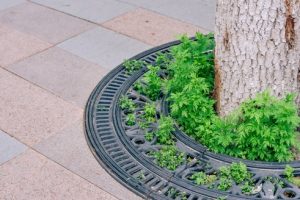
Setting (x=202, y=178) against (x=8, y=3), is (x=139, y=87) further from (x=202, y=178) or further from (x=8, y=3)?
(x=8, y=3)

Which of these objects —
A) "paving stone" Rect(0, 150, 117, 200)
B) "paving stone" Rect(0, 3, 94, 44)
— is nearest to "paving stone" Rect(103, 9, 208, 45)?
"paving stone" Rect(0, 3, 94, 44)

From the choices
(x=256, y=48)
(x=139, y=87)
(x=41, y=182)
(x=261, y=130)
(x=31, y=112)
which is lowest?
(x=41, y=182)

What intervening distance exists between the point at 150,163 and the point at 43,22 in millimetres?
2520

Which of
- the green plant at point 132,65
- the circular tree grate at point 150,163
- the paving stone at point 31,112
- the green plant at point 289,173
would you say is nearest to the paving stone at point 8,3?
the paving stone at point 31,112

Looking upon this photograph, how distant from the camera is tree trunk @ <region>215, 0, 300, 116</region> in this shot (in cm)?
311

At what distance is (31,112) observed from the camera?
3.88m

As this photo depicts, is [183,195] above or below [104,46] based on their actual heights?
below

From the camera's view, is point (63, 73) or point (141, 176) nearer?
point (141, 176)

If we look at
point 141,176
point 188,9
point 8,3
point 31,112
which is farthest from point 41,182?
point 8,3

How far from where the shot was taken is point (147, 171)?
10.8 feet

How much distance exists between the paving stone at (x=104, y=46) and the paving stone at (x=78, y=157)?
3.13 ft

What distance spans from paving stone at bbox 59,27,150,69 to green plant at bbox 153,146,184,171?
1274 millimetres

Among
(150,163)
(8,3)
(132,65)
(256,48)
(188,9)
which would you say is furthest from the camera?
(8,3)

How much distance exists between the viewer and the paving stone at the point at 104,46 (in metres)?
4.55
